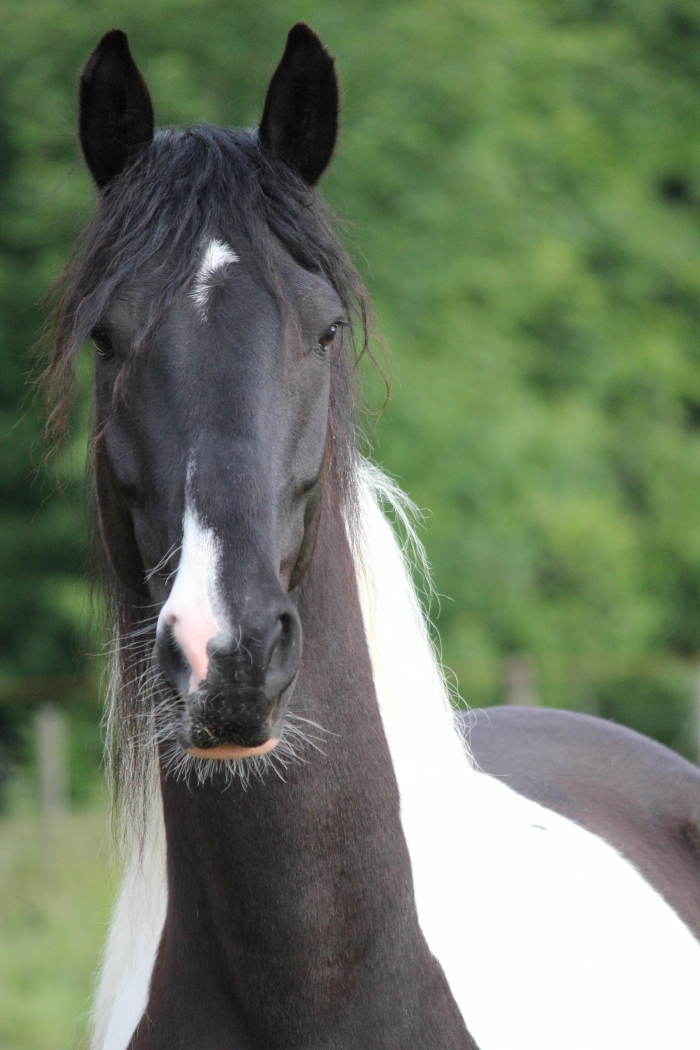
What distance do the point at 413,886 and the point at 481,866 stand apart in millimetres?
220

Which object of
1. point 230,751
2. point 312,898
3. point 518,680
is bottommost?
point 518,680

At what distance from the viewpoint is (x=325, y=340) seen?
6.56 ft

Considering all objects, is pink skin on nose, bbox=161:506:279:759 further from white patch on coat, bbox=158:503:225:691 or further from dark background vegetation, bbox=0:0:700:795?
dark background vegetation, bbox=0:0:700:795

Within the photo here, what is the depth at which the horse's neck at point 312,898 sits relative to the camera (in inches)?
73.9

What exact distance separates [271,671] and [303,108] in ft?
3.79

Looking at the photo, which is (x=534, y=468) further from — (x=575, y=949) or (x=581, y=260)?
(x=575, y=949)

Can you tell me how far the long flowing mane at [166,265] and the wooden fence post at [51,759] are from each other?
6597mm

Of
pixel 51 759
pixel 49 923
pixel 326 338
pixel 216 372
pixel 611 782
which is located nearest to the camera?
pixel 216 372

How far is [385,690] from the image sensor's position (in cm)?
221

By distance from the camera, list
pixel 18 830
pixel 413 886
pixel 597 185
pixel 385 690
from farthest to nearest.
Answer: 1. pixel 597 185
2. pixel 18 830
3. pixel 385 690
4. pixel 413 886

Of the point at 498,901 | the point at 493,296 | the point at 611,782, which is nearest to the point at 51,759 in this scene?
the point at 493,296

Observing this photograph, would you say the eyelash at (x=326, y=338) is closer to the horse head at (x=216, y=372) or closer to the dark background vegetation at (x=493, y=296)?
the horse head at (x=216, y=372)

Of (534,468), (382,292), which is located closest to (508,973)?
(382,292)

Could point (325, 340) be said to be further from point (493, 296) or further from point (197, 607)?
→ point (493, 296)
